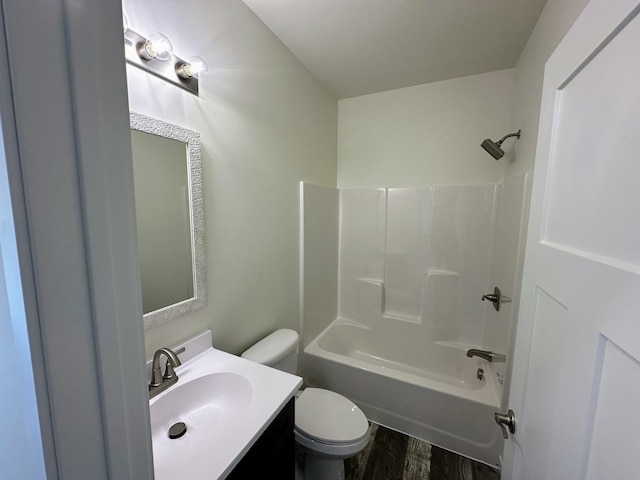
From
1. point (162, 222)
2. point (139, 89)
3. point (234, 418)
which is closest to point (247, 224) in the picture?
point (162, 222)

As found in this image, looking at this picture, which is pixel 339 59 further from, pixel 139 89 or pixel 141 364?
pixel 141 364

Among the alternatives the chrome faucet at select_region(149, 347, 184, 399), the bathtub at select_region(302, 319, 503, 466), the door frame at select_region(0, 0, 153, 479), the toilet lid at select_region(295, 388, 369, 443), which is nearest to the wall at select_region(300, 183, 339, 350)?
the bathtub at select_region(302, 319, 503, 466)

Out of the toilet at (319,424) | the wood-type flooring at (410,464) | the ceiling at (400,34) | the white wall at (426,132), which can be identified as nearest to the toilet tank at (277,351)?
the toilet at (319,424)

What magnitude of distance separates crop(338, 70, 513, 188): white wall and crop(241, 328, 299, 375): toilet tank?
155cm

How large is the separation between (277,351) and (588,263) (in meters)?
1.31

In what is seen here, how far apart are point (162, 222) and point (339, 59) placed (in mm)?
1602

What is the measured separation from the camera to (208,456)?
72 cm

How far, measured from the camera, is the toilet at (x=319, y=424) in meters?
1.27

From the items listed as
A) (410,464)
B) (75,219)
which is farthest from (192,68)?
(410,464)

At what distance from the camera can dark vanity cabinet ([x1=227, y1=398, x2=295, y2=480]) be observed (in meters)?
0.81

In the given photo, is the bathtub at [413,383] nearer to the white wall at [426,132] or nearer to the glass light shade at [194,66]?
the white wall at [426,132]

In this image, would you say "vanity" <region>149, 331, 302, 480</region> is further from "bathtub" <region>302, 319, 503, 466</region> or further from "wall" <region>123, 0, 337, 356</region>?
"bathtub" <region>302, 319, 503, 466</region>

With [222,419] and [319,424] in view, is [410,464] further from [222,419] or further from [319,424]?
[222,419]

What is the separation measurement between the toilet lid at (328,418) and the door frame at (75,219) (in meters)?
1.16
